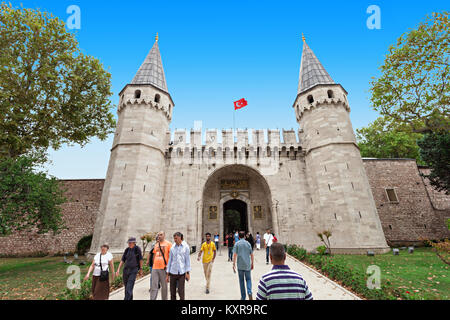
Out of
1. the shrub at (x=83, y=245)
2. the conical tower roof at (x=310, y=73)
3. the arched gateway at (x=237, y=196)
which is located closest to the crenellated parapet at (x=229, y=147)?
the arched gateway at (x=237, y=196)

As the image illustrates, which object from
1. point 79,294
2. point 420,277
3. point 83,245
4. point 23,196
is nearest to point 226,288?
point 79,294

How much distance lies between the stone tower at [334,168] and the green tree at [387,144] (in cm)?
1147

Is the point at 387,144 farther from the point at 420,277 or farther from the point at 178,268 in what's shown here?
the point at 178,268

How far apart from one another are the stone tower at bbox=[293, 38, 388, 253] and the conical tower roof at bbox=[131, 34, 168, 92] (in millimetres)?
13099

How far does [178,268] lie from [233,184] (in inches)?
601

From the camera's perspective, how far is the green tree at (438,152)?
13570 mm

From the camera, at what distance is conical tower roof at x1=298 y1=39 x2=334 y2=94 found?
1859 cm

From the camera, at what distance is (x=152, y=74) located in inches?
747

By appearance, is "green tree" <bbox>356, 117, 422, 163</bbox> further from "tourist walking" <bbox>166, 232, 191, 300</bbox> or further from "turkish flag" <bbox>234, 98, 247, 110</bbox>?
"tourist walking" <bbox>166, 232, 191, 300</bbox>

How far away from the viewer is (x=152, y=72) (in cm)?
1916

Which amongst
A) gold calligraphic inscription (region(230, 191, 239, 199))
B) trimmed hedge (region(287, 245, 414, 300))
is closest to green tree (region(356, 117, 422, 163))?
gold calligraphic inscription (region(230, 191, 239, 199))
